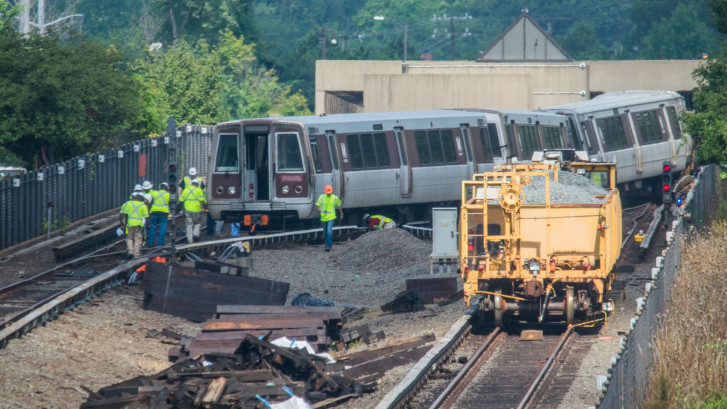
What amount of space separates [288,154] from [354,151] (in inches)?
77.0

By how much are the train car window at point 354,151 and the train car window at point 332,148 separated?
1.51ft

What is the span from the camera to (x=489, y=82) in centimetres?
4875

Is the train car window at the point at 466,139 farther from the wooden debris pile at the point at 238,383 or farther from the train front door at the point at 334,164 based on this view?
the wooden debris pile at the point at 238,383

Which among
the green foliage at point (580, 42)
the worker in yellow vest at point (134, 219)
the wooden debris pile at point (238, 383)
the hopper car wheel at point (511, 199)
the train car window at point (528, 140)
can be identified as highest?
the green foliage at point (580, 42)

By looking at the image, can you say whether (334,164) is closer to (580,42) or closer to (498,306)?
(498,306)

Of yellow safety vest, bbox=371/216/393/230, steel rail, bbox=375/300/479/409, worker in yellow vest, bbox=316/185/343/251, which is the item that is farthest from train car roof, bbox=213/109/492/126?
Result: steel rail, bbox=375/300/479/409

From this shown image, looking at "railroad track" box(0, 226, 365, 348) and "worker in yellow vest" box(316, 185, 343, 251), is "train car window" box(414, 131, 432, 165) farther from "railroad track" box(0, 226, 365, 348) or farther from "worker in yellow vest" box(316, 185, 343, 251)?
"worker in yellow vest" box(316, 185, 343, 251)

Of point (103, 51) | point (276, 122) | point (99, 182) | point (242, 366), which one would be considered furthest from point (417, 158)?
point (242, 366)

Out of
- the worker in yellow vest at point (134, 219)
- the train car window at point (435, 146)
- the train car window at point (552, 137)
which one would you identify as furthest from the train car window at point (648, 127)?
the worker in yellow vest at point (134, 219)

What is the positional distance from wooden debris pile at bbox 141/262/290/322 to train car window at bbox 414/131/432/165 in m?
9.75

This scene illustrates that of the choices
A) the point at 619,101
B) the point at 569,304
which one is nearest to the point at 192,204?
the point at 569,304

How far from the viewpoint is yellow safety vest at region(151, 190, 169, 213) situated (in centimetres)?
2503

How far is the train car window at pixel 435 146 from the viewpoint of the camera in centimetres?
2997

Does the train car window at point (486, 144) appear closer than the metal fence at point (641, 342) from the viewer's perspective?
No
